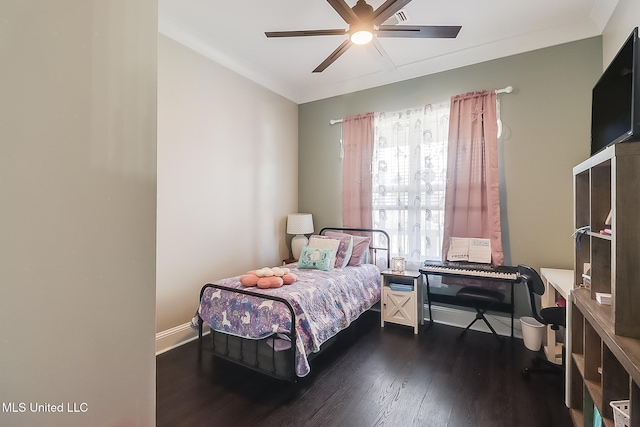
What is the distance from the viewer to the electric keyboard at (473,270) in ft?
8.91

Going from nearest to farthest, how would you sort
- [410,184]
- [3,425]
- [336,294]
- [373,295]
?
1. [3,425]
2. [336,294]
3. [373,295]
4. [410,184]

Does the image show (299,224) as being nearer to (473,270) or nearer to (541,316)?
(473,270)

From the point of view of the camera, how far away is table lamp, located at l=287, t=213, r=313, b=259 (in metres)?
3.94

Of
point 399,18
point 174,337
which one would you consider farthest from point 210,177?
point 399,18

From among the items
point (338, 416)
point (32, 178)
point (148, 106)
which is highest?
point (148, 106)

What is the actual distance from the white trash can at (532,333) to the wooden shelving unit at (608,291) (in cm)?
97

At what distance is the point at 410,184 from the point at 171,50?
2827 mm

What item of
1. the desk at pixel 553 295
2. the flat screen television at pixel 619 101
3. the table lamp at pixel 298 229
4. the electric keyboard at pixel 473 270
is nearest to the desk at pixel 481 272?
the electric keyboard at pixel 473 270

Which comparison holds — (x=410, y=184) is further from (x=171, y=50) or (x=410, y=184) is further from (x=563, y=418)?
(x=171, y=50)

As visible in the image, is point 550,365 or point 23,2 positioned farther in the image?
point 550,365

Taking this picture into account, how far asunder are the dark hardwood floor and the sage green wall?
1.09 m

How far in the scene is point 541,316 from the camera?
7.45ft

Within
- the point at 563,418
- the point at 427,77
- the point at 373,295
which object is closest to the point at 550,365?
the point at 563,418

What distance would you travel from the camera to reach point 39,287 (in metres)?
0.58
